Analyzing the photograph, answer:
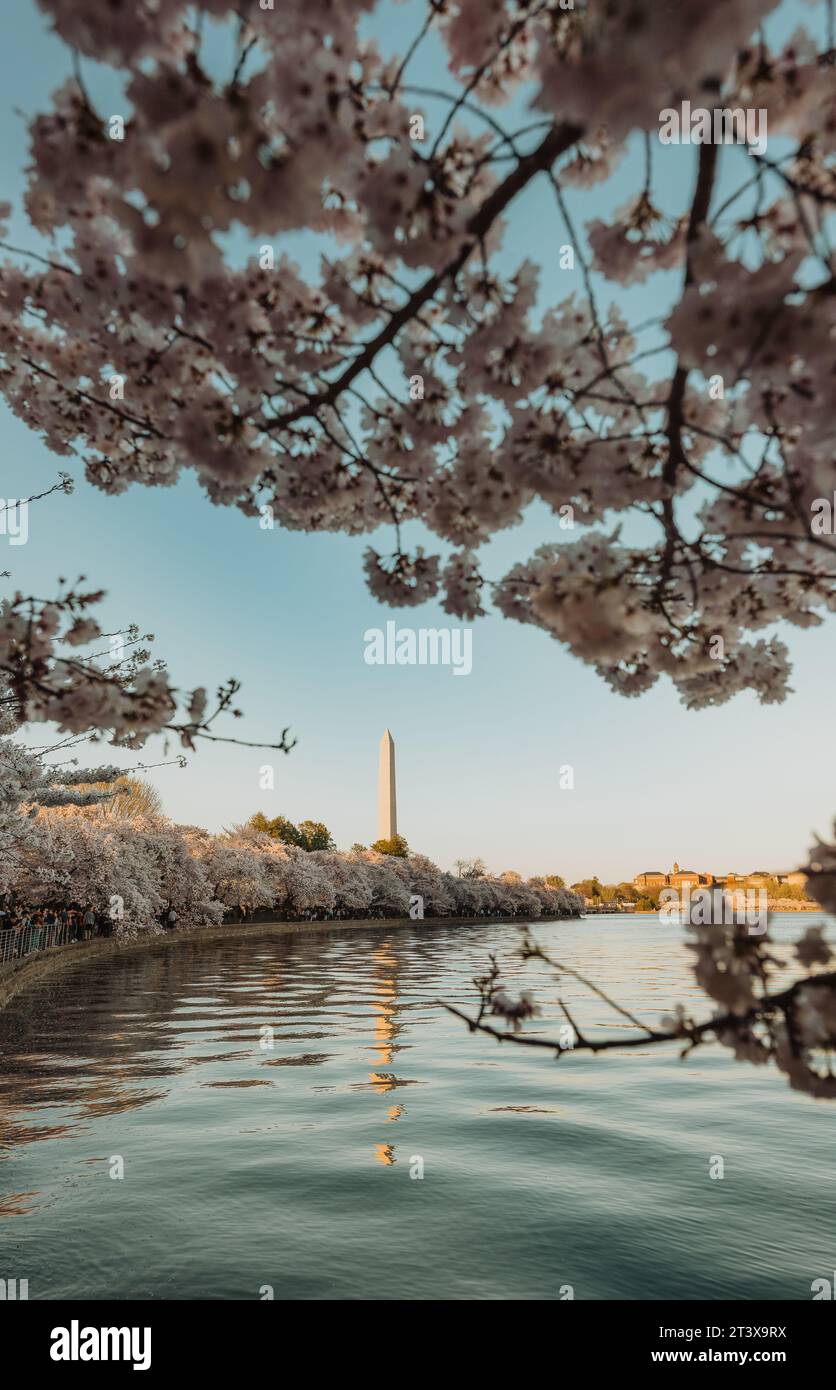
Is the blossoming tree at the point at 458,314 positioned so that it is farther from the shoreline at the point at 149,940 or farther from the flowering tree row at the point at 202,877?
the flowering tree row at the point at 202,877

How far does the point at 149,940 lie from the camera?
143ft

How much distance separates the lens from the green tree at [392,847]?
96500 millimetres

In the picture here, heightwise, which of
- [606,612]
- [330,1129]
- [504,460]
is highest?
[504,460]

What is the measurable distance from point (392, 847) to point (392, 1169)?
293 feet

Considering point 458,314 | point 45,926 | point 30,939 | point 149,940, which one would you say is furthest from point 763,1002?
point 149,940

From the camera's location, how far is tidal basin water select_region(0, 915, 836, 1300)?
258 inches

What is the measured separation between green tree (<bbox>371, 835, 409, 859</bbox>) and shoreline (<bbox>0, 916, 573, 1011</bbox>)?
879 centimetres

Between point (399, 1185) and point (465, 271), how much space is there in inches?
313

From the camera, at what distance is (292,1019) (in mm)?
18594

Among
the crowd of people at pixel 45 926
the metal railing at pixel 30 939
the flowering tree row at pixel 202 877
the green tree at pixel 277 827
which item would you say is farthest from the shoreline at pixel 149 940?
the green tree at pixel 277 827

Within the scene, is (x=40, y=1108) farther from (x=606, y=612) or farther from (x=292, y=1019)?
(x=606, y=612)
